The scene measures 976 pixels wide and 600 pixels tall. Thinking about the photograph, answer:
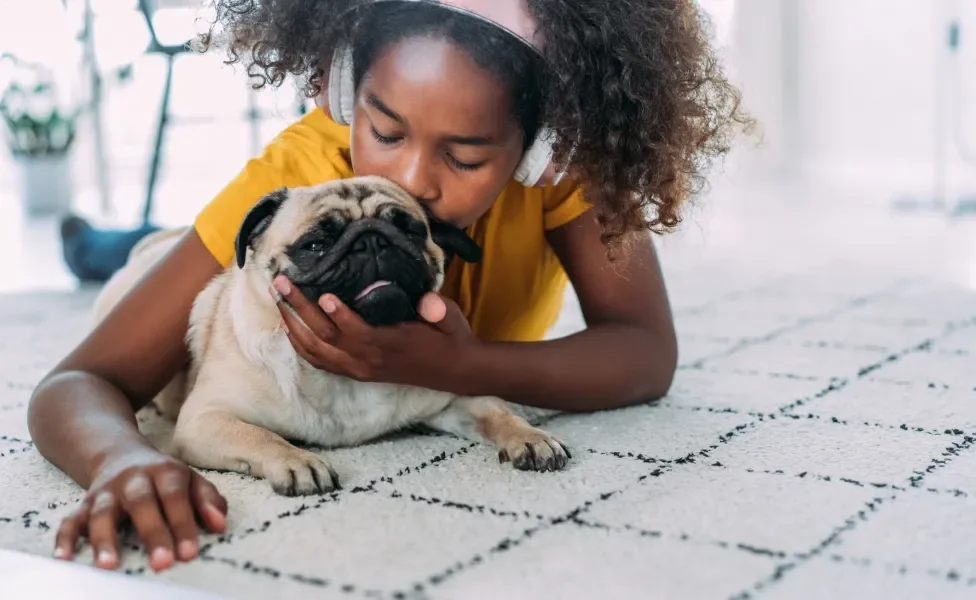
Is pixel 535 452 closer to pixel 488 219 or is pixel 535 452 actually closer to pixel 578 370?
pixel 578 370

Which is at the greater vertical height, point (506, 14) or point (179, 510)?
point (506, 14)

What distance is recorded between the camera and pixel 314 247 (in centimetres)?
117

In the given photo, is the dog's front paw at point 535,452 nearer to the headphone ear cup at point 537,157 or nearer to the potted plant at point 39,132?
the headphone ear cup at point 537,157

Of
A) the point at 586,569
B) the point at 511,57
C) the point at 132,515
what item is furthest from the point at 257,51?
the point at 586,569

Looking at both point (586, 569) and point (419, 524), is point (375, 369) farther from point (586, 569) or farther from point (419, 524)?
point (586, 569)

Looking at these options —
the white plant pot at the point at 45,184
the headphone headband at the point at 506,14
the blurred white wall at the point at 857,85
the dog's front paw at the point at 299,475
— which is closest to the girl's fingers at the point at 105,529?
the dog's front paw at the point at 299,475

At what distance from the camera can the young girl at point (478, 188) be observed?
1179mm

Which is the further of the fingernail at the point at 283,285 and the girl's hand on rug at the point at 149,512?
the fingernail at the point at 283,285

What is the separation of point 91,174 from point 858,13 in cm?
448

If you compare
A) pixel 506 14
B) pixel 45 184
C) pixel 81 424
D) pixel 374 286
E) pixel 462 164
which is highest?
pixel 506 14

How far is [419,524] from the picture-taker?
99 cm

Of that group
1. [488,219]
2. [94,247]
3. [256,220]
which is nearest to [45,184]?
[94,247]

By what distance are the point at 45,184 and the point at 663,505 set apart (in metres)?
4.67

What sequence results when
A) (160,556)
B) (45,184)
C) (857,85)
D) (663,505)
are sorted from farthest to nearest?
(857,85)
(45,184)
(663,505)
(160,556)
